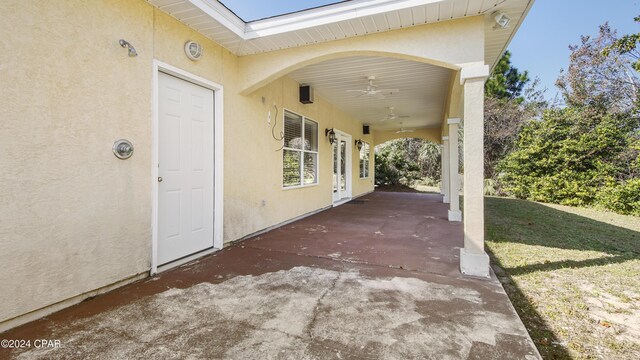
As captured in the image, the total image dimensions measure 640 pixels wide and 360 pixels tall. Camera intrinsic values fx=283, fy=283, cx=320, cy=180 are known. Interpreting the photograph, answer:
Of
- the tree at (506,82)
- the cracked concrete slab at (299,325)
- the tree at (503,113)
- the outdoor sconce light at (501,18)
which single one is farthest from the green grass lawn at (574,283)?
the tree at (506,82)

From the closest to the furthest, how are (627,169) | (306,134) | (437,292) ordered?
(437,292) < (306,134) < (627,169)

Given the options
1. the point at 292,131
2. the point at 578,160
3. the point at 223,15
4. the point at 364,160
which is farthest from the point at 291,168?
the point at 578,160

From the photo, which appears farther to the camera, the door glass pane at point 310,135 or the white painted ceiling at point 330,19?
the door glass pane at point 310,135

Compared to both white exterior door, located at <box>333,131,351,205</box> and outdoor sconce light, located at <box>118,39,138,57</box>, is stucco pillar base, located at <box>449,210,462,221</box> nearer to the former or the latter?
white exterior door, located at <box>333,131,351,205</box>

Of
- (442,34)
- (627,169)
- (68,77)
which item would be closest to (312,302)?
(68,77)

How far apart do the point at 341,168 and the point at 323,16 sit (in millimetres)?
6669

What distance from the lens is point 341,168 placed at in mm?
9703

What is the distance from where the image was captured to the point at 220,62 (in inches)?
152

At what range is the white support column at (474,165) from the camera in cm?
299

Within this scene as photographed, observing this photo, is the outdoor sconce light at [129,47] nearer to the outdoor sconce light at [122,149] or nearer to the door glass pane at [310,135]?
the outdoor sconce light at [122,149]

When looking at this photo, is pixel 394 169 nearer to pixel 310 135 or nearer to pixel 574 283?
pixel 310 135

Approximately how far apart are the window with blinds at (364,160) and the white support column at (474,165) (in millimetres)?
8820

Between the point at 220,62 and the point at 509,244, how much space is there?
16.5 ft

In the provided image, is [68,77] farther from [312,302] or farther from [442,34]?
[442,34]
